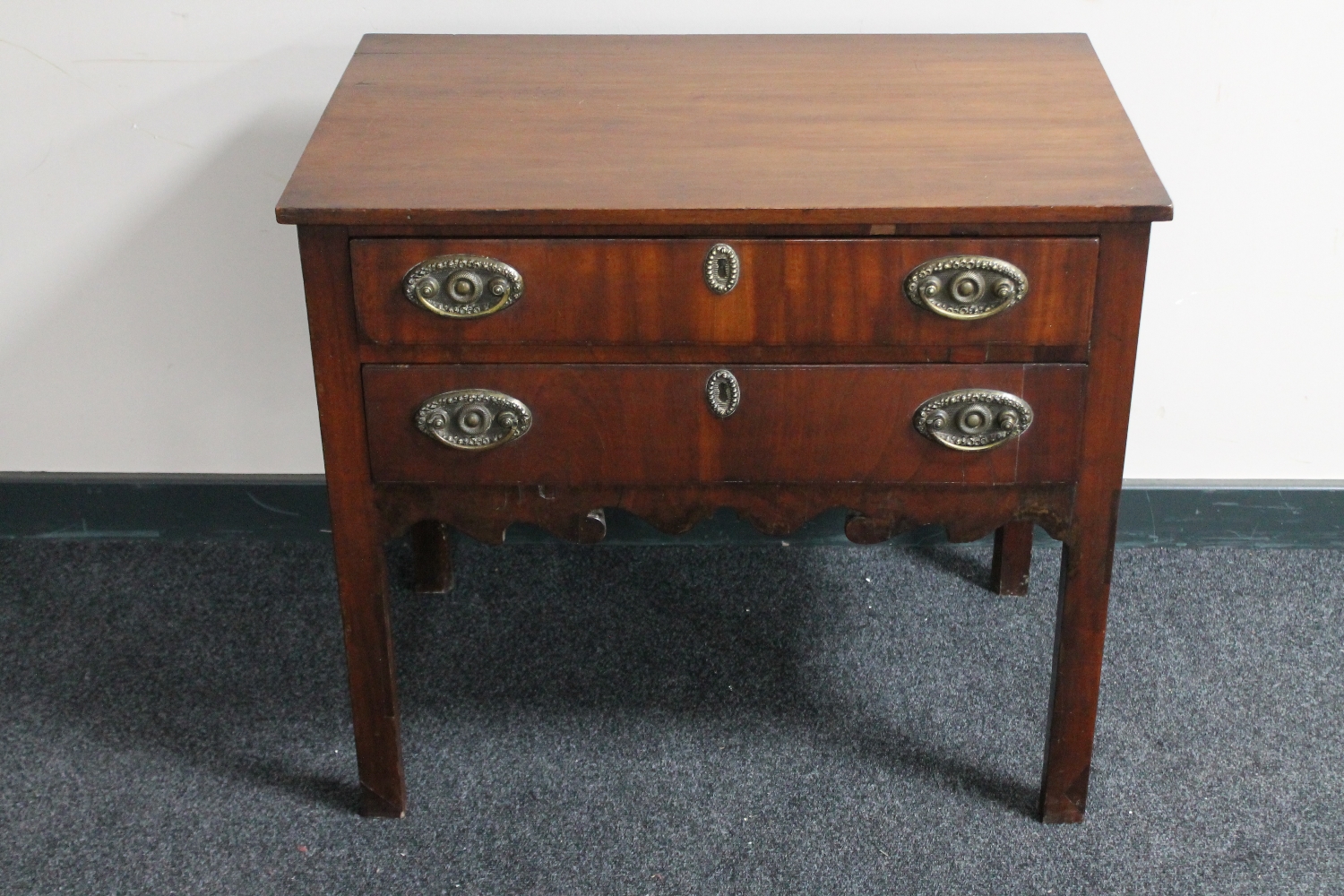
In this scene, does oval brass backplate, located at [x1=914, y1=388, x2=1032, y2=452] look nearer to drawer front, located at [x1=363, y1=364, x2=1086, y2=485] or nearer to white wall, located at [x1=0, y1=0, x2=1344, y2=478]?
drawer front, located at [x1=363, y1=364, x2=1086, y2=485]

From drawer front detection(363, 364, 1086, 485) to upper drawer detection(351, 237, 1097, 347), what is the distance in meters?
0.03

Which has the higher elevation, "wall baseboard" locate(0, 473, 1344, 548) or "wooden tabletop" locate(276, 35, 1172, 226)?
"wooden tabletop" locate(276, 35, 1172, 226)

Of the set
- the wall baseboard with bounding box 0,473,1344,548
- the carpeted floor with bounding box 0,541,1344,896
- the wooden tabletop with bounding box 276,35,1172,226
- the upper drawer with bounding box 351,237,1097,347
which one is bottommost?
the carpeted floor with bounding box 0,541,1344,896

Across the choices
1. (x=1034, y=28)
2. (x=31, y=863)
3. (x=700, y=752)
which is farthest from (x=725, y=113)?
(x=31, y=863)

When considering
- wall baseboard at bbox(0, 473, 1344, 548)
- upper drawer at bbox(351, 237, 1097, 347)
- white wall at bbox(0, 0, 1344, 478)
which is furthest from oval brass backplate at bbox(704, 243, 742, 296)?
wall baseboard at bbox(0, 473, 1344, 548)

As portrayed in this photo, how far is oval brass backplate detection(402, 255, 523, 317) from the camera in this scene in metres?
1.37

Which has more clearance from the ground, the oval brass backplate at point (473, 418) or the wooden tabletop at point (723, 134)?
the wooden tabletop at point (723, 134)

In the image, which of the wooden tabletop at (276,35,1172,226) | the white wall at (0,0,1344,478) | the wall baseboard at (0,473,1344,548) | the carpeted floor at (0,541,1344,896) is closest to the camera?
the wooden tabletop at (276,35,1172,226)

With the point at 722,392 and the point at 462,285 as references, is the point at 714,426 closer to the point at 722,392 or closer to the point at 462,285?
the point at 722,392

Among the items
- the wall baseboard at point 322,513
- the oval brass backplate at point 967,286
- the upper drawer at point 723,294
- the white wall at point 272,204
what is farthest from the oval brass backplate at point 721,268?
the wall baseboard at point 322,513

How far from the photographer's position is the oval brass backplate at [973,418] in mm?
1425

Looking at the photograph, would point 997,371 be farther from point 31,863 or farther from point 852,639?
point 31,863

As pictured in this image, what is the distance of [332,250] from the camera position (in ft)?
4.51

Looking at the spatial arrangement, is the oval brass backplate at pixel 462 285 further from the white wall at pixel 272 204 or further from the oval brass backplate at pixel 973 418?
the white wall at pixel 272 204
